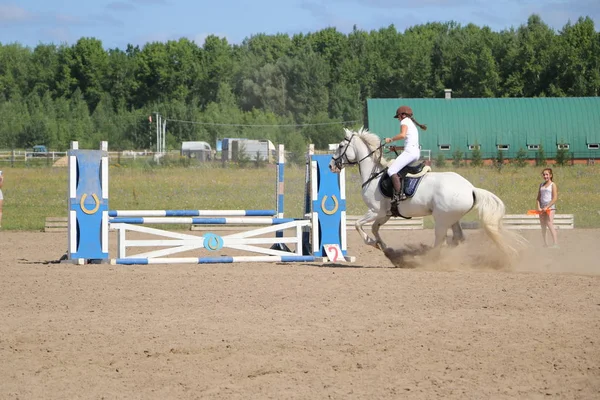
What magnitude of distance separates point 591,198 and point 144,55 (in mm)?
74321

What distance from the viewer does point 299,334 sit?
24.8ft

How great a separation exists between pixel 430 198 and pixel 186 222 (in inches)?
147

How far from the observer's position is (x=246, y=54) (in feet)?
339

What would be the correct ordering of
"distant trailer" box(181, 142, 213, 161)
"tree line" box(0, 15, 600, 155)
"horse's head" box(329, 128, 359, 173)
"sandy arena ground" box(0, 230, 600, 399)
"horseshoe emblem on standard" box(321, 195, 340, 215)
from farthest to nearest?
"tree line" box(0, 15, 600, 155), "distant trailer" box(181, 142, 213, 161), "horseshoe emblem on standard" box(321, 195, 340, 215), "horse's head" box(329, 128, 359, 173), "sandy arena ground" box(0, 230, 600, 399)

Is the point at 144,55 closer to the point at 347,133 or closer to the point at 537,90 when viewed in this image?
the point at 537,90

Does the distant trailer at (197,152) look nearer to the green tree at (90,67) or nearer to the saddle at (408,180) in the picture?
the green tree at (90,67)

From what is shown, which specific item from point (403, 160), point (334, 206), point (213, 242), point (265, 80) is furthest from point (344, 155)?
point (265, 80)

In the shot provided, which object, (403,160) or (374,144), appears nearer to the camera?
(403,160)

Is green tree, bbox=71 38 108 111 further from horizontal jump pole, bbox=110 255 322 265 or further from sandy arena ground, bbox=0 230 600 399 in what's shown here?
sandy arena ground, bbox=0 230 600 399

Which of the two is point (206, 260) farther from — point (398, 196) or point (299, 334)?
point (299, 334)

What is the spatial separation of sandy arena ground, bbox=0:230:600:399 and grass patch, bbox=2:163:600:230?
1236 centimetres

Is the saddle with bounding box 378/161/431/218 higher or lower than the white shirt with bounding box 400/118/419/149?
lower

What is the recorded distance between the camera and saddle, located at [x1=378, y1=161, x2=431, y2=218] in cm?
1240

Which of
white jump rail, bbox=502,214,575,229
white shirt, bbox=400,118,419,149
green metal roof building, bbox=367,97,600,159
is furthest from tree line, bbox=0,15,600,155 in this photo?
white shirt, bbox=400,118,419,149
